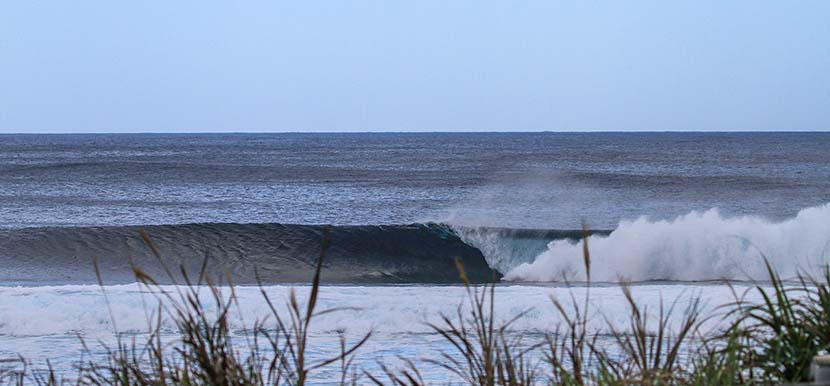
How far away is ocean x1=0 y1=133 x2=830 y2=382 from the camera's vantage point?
8.39 metres

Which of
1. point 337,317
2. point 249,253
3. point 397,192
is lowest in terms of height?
point 337,317

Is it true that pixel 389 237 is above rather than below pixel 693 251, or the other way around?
above

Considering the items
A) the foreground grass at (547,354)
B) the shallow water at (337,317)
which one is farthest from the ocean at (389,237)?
the foreground grass at (547,354)

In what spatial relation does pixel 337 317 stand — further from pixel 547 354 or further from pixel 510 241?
pixel 510 241

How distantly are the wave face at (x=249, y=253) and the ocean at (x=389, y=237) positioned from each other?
6cm

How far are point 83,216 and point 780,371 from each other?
71.7ft

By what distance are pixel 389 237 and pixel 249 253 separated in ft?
9.39

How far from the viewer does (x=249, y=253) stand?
16.8 metres

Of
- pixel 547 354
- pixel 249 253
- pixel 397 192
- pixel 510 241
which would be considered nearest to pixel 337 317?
pixel 547 354

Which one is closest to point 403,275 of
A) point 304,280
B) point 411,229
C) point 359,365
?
point 304,280

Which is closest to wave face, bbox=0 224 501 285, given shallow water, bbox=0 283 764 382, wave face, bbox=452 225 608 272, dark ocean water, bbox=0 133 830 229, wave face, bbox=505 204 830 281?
wave face, bbox=452 225 608 272

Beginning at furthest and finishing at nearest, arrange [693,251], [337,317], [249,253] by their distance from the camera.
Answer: [249,253]
[693,251]
[337,317]

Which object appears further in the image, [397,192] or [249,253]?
[397,192]

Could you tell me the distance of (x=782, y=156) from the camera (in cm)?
5791
